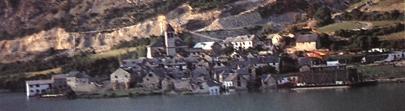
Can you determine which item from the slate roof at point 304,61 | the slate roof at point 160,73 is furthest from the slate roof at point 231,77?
the slate roof at point 160,73

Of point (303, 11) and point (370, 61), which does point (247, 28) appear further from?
point (370, 61)

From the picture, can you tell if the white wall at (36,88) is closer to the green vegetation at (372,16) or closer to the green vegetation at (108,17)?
the green vegetation at (372,16)

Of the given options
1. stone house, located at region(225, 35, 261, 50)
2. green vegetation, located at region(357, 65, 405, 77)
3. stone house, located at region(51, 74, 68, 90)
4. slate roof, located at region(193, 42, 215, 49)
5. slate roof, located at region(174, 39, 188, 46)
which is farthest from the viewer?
slate roof, located at region(174, 39, 188, 46)

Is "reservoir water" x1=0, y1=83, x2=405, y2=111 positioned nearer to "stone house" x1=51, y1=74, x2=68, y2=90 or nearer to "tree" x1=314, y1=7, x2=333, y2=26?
"stone house" x1=51, y1=74, x2=68, y2=90

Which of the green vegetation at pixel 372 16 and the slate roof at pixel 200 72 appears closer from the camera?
the slate roof at pixel 200 72

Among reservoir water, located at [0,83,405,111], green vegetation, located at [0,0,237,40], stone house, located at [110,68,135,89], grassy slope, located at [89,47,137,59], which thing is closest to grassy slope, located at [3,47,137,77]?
grassy slope, located at [89,47,137,59]

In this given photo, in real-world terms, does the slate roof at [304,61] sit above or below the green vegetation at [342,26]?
below

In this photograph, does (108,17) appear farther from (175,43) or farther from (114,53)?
(175,43)

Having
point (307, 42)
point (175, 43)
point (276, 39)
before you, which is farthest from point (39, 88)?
point (307, 42)
